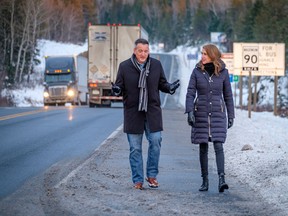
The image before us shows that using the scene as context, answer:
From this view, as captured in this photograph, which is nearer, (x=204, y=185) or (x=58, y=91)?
(x=204, y=185)

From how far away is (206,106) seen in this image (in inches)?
385

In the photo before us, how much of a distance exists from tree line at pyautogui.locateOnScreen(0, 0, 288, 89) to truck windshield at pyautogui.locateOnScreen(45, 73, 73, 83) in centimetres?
1126

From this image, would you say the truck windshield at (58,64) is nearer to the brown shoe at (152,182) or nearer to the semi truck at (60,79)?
the semi truck at (60,79)

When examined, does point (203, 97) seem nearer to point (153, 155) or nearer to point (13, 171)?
point (153, 155)

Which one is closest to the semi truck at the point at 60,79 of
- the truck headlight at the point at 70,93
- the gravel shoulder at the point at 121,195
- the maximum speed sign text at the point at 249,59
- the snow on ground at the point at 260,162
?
the truck headlight at the point at 70,93

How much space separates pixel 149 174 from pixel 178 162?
329 cm

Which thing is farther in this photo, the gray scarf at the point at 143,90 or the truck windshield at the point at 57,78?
the truck windshield at the point at 57,78

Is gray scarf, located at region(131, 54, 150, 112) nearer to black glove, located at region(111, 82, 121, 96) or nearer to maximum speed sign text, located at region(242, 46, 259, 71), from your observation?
black glove, located at region(111, 82, 121, 96)

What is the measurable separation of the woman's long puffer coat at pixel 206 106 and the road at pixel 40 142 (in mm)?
2708

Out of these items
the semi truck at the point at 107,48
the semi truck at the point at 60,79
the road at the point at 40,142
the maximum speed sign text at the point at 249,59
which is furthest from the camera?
the semi truck at the point at 60,79

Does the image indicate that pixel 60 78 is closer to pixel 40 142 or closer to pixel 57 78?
pixel 57 78

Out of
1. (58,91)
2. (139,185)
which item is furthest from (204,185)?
(58,91)

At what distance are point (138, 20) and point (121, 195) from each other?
172304 mm

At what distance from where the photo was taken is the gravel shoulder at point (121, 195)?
8195 millimetres
